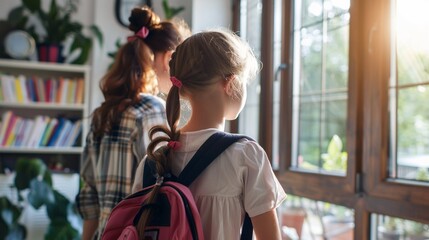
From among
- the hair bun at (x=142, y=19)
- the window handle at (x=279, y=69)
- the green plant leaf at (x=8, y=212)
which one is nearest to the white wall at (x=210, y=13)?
the window handle at (x=279, y=69)

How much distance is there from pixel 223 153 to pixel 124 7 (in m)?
2.84

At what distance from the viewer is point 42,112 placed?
3.56 meters

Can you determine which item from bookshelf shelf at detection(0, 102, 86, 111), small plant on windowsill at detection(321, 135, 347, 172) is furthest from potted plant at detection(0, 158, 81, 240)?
small plant on windowsill at detection(321, 135, 347, 172)

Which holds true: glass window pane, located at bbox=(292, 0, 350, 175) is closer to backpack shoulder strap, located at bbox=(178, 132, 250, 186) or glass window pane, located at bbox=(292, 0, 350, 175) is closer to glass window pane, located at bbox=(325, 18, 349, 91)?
glass window pane, located at bbox=(325, 18, 349, 91)

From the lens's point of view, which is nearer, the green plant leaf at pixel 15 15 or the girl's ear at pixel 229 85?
the girl's ear at pixel 229 85

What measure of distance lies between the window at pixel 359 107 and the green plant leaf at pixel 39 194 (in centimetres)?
142

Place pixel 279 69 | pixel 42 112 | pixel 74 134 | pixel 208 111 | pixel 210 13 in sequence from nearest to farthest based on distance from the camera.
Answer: pixel 208 111 → pixel 279 69 → pixel 210 13 → pixel 74 134 → pixel 42 112

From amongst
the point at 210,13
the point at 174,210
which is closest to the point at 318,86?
the point at 210,13

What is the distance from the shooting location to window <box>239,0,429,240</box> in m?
1.64

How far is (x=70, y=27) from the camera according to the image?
3402 millimetres

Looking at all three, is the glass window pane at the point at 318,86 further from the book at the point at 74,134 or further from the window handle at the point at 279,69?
the book at the point at 74,134

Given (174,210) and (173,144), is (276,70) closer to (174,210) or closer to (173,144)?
(173,144)

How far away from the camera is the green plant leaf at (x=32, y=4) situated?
3.31 metres

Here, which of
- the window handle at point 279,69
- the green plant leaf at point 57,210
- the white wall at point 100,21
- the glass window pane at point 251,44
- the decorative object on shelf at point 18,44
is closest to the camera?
the window handle at point 279,69
